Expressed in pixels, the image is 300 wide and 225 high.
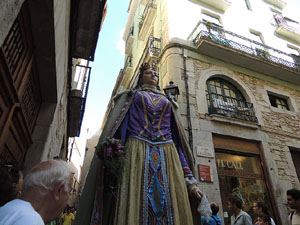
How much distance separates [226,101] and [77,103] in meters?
5.45

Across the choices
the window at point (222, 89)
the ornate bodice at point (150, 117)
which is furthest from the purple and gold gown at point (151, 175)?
the window at point (222, 89)

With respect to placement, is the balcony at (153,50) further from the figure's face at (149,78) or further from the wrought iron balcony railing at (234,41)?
the figure's face at (149,78)

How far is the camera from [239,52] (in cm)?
842

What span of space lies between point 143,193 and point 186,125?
5088mm

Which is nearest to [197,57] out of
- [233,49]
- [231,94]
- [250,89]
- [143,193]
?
[233,49]

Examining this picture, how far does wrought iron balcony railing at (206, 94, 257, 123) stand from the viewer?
7.31 m

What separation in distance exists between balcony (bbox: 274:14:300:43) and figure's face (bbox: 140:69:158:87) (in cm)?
1268

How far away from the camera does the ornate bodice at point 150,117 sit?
193 cm

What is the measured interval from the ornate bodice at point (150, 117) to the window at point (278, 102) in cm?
853

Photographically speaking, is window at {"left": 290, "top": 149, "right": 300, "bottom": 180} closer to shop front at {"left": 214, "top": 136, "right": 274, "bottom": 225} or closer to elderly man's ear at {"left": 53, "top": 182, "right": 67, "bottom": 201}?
shop front at {"left": 214, "top": 136, "right": 274, "bottom": 225}

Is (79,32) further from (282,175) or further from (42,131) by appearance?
(282,175)

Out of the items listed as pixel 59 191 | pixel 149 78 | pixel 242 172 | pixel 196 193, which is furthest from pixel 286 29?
pixel 59 191

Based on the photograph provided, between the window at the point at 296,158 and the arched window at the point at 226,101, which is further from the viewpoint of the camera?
the window at the point at 296,158

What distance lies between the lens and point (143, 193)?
1598 millimetres
